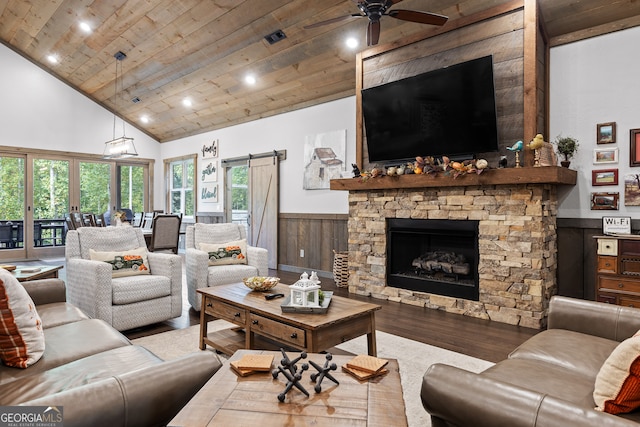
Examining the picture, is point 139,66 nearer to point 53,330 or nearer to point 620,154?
point 53,330

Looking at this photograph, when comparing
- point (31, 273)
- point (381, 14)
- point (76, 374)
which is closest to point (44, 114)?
point (31, 273)

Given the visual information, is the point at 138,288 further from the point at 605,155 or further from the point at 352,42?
the point at 605,155

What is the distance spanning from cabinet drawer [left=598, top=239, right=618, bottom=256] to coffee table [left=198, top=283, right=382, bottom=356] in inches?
89.7

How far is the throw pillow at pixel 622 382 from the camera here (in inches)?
47.2

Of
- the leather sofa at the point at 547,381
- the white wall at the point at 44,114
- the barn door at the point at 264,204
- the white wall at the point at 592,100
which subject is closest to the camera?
the leather sofa at the point at 547,381

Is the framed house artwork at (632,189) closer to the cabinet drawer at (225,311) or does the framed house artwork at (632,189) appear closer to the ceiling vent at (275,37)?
the cabinet drawer at (225,311)

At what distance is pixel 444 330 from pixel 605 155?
7.51 ft

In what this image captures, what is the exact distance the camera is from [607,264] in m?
3.45

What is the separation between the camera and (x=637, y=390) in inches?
47.4

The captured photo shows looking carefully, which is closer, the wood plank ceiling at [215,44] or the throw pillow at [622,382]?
the throw pillow at [622,382]

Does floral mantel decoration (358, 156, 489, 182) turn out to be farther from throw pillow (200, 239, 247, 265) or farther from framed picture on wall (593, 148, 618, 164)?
throw pillow (200, 239, 247, 265)

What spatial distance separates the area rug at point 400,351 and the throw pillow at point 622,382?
3.86 ft

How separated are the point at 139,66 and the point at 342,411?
23.8ft

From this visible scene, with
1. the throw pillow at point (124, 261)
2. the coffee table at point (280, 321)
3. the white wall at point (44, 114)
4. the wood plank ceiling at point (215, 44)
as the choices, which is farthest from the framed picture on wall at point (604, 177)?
the white wall at point (44, 114)
